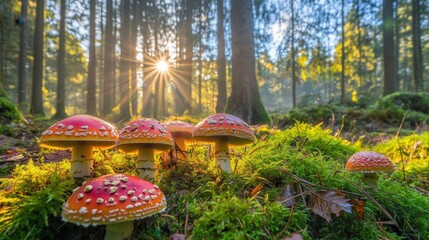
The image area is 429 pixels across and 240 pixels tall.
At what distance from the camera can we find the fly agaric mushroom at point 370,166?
2.33m

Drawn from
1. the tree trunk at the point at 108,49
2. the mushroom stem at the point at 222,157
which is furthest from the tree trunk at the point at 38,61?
the mushroom stem at the point at 222,157

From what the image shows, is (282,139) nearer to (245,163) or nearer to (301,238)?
(245,163)

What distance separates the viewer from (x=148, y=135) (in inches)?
80.0

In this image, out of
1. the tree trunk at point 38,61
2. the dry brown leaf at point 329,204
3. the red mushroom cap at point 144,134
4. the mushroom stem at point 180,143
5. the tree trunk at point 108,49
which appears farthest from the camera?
the tree trunk at point 108,49

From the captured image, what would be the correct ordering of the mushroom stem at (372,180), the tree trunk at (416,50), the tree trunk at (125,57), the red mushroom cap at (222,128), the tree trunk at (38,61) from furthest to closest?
1. the tree trunk at (125,57)
2. the tree trunk at (416,50)
3. the tree trunk at (38,61)
4. the mushroom stem at (372,180)
5. the red mushroom cap at (222,128)

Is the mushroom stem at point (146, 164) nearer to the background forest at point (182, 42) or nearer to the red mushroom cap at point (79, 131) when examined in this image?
the red mushroom cap at point (79, 131)

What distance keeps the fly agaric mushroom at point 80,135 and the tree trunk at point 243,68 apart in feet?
19.5

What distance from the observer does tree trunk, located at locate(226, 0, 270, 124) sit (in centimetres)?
796

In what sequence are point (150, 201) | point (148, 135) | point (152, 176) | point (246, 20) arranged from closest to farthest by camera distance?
point (150, 201)
point (148, 135)
point (152, 176)
point (246, 20)

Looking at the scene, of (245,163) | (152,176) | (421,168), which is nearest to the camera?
(152,176)

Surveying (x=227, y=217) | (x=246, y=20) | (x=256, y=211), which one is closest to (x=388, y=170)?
(x=256, y=211)

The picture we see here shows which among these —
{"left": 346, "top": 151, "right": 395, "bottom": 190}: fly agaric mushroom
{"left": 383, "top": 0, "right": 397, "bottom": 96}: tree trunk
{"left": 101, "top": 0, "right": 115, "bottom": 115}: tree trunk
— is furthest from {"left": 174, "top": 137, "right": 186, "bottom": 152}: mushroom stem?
{"left": 101, "top": 0, "right": 115, "bottom": 115}: tree trunk

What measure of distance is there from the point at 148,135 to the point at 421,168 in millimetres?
3550

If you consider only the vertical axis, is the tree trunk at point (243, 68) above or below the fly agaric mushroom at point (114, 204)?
above
